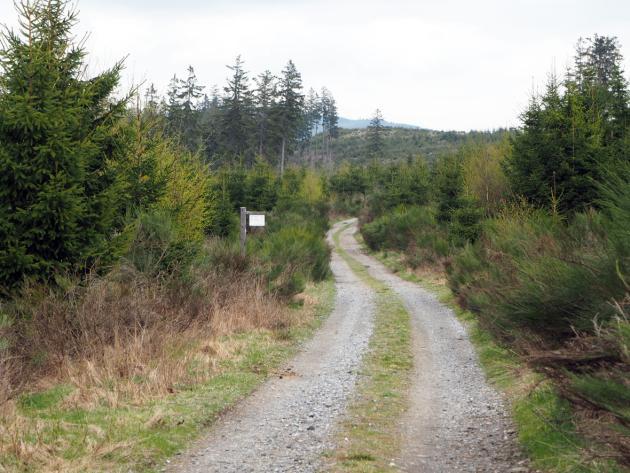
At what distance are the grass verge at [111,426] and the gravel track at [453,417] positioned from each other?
7.26ft

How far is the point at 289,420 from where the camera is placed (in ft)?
22.6

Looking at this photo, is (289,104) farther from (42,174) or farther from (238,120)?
(42,174)

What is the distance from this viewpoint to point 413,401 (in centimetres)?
779

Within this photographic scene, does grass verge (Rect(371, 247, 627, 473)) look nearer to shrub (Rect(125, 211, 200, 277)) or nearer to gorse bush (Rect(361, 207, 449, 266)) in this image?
shrub (Rect(125, 211, 200, 277))

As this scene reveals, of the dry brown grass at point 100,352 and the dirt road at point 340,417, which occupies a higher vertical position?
the dry brown grass at point 100,352

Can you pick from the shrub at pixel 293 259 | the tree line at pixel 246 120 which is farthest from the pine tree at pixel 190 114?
the shrub at pixel 293 259

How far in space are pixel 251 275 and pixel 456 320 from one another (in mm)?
5286

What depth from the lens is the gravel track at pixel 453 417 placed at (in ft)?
18.1

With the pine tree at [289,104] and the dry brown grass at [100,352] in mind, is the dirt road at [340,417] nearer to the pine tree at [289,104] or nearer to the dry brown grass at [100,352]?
the dry brown grass at [100,352]

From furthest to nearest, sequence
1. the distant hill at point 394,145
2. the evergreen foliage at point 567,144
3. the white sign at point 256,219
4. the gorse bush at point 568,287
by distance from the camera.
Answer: the distant hill at point 394,145 → the evergreen foliage at point 567,144 → the white sign at point 256,219 → the gorse bush at point 568,287

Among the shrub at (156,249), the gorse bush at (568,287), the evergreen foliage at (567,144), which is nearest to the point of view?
the gorse bush at (568,287)

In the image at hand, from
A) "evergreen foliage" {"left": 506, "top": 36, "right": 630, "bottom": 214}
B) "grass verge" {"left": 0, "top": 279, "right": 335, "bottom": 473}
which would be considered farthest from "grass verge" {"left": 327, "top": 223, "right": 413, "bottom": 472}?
"evergreen foliage" {"left": 506, "top": 36, "right": 630, "bottom": 214}

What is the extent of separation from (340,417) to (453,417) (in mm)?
1318

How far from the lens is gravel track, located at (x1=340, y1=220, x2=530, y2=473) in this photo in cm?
552
